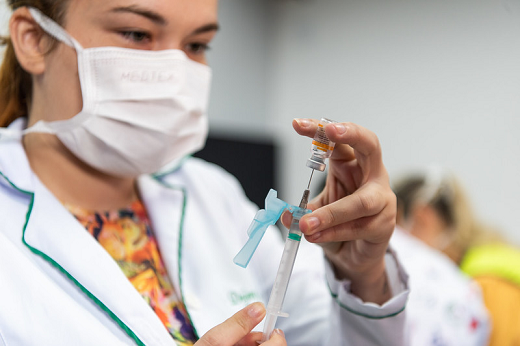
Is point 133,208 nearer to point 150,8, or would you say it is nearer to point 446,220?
point 150,8

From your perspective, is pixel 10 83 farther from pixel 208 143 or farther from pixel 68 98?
pixel 208 143

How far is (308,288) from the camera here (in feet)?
3.47

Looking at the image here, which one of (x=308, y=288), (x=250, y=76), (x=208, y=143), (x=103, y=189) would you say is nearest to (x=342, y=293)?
(x=308, y=288)

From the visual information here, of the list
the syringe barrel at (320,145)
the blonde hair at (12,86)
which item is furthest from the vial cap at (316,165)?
the blonde hair at (12,86)

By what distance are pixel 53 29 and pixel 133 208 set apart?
37 centimetres

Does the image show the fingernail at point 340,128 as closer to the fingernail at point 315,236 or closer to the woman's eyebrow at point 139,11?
the fingernail at point 315,236

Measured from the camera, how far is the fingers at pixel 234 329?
0.62 metres

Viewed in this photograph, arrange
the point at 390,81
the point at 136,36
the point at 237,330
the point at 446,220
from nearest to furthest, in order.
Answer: the point at 237,330 → the point at 136,36 → the point at 446,220 → the point at 390,81

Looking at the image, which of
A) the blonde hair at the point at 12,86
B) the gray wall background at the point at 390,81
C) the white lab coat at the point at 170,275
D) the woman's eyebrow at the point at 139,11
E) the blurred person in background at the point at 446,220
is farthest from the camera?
the gray wall background at the point at 390,81

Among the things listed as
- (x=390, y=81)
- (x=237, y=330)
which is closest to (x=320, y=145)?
(x=237, y=330)

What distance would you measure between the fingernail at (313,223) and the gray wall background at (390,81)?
5.10 feet

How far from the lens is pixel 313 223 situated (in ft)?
2.07

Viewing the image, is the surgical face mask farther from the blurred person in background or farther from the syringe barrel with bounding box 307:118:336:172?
the blurred person in background

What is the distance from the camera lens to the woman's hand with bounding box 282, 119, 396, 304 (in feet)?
2.15
